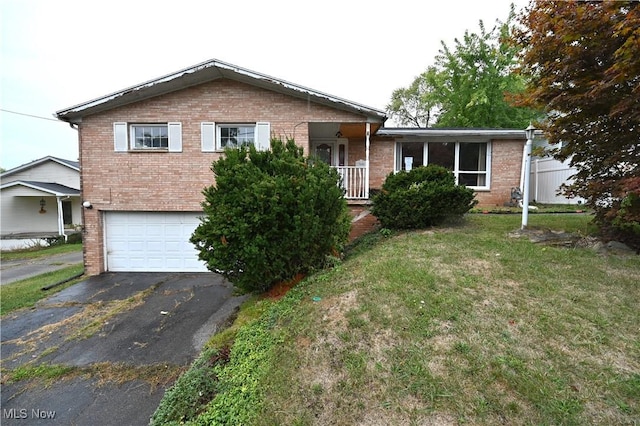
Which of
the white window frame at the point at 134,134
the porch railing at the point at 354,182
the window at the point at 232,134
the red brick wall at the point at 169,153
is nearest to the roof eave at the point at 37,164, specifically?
the red brick wall at the point at 169,153

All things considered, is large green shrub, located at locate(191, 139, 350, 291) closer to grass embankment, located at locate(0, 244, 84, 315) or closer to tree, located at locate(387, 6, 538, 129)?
grass embankment, located at locate(0, 244, 84, 315)

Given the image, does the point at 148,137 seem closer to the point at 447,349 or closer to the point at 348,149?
the point at 348,149

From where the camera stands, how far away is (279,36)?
1178 cm

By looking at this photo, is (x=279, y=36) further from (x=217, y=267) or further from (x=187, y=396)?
(x=187, y=396)

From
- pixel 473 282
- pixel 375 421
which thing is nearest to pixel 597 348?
pixel 473 282

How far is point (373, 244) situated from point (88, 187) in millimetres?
8864

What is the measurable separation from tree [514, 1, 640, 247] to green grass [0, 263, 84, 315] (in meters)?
12.0

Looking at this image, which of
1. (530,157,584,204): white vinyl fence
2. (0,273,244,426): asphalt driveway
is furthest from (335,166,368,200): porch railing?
(530,157,584,204): white vinyl fence

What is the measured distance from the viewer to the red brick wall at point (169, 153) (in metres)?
8.62

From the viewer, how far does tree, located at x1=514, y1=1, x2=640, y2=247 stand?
390 cm

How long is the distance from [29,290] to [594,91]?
13434mm

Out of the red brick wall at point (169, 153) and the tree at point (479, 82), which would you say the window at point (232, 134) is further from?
the tree at point (479, 82)

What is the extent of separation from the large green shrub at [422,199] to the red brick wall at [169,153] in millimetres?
2734

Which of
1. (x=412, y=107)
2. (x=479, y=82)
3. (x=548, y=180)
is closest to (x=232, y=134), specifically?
(x=548, y=180)
